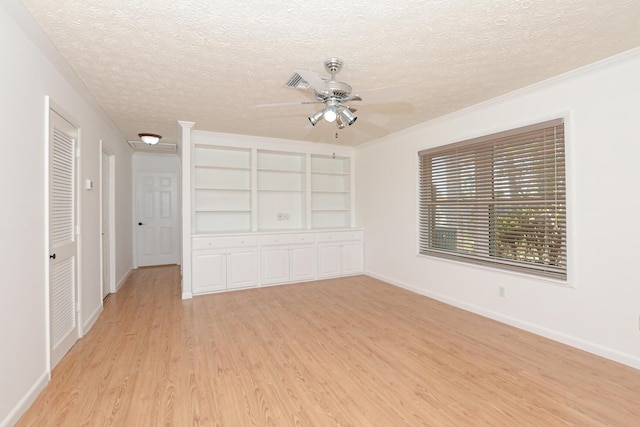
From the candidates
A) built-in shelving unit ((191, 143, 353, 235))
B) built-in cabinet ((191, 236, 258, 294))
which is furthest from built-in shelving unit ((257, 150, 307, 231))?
built-in cabinet ((191, 236, 258, 294))

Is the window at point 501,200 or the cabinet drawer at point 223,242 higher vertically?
the window at point 501,200

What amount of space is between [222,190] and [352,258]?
2.61m

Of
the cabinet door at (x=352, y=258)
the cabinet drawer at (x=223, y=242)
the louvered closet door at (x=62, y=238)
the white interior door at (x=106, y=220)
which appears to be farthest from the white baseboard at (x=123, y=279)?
the cabinet door at (x=352, y=258)

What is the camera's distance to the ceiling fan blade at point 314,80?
6.62ft

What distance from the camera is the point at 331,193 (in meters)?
6.03

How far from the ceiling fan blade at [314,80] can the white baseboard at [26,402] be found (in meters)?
2.69

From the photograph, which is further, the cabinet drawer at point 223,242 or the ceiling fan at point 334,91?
the cabinet drawer at point 223,242

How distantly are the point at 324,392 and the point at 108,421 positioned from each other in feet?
4.40

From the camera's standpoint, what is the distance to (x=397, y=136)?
4852 millimetres

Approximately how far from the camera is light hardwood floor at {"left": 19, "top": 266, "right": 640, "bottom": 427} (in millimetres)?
1889

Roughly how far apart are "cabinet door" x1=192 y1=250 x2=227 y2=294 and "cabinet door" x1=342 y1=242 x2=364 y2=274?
2.14m

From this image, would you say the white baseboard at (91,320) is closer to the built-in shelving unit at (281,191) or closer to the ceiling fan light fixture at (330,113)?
the built-in shelving unit at (281,191)

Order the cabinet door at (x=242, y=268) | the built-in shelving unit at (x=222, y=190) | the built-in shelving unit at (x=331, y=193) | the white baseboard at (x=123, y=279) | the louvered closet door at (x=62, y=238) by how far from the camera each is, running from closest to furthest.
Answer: the louvered closet door at (x=62, y=238), the cabinet door at (x=242, y=268), the white baseboard at (x=123, y=279), the built-in shelving unit at (x=222, y=190), the built-in shelving unit at (x=331, y=193)

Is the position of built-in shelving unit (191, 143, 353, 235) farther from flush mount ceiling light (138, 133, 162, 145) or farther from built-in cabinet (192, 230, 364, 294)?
flush mount ceiling light (138, 133, 162, 145)
